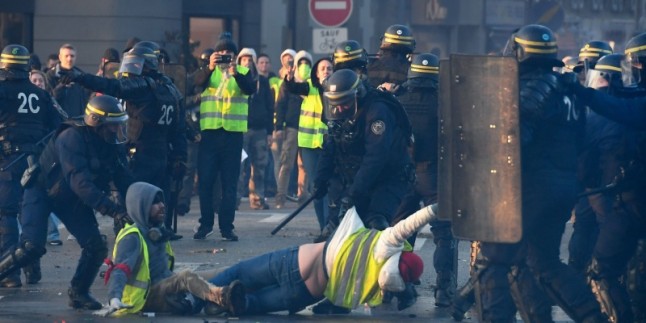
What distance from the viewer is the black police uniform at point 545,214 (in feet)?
29.8

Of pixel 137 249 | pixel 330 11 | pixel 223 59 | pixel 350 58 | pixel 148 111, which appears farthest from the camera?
pixel 330 11

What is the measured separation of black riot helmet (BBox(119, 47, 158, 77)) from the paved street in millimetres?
1634

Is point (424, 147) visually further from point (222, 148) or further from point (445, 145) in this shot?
point (222, 148)

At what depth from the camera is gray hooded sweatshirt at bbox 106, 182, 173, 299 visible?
10102 millimetres

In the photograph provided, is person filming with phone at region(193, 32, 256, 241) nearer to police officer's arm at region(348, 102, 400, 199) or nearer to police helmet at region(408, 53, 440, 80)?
police helmet at region(408, 53, 440, 80)

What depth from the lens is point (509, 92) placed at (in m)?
8.72

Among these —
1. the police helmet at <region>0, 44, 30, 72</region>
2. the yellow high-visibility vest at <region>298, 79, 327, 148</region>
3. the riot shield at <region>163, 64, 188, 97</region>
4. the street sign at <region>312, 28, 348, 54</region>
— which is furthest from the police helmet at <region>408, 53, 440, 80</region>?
the street sign at <region>312, 28, 348, 54</region>

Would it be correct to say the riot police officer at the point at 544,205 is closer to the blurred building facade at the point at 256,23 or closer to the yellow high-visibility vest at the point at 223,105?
the yellow high-visibility vest at the point at 223,105

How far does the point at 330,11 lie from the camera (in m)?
19.2

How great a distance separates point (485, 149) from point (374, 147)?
2061 mm

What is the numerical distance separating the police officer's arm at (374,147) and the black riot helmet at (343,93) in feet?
0.45

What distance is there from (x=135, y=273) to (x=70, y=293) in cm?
63

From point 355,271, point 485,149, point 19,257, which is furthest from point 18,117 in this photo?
point 485,149

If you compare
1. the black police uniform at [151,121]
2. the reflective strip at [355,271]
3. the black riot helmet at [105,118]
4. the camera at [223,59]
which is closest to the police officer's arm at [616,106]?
the reflective strip at [355,271]
